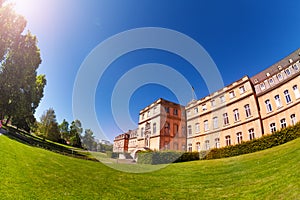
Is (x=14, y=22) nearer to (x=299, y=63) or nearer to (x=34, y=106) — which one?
(x=34, y=106)

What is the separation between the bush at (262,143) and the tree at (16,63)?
28.9 metres

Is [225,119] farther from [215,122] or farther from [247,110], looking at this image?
[247,110]

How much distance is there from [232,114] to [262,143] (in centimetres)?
1005

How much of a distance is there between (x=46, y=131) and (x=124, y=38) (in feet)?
159

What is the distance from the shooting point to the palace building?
2116 centimetres

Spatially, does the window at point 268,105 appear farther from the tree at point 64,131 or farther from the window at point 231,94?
the tree at point 64,131

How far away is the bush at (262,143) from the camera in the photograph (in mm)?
15098

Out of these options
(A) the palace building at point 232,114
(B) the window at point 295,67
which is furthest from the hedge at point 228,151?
(B) the window at point 295,67

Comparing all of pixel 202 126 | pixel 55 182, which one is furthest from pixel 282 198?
pixel 202 126

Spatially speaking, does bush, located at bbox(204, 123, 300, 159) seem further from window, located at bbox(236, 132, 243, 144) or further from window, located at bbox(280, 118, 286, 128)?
window, located at bbox(236, 132, 243, 144)

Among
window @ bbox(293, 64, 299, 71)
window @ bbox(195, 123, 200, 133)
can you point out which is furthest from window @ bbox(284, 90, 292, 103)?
window @ bbox(195, 123, 200, 133)

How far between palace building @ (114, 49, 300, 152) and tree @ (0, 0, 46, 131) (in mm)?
17313

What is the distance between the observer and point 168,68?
9695 mm

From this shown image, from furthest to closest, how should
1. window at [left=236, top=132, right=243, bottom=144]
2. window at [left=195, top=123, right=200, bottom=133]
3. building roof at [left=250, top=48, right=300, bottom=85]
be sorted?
window at [left=195, top=123, right=200, bottom=133], window at [left=236, top=132, right=243, bottom=144], building roof at [left=250, top=48, right=300, bottom=85]
